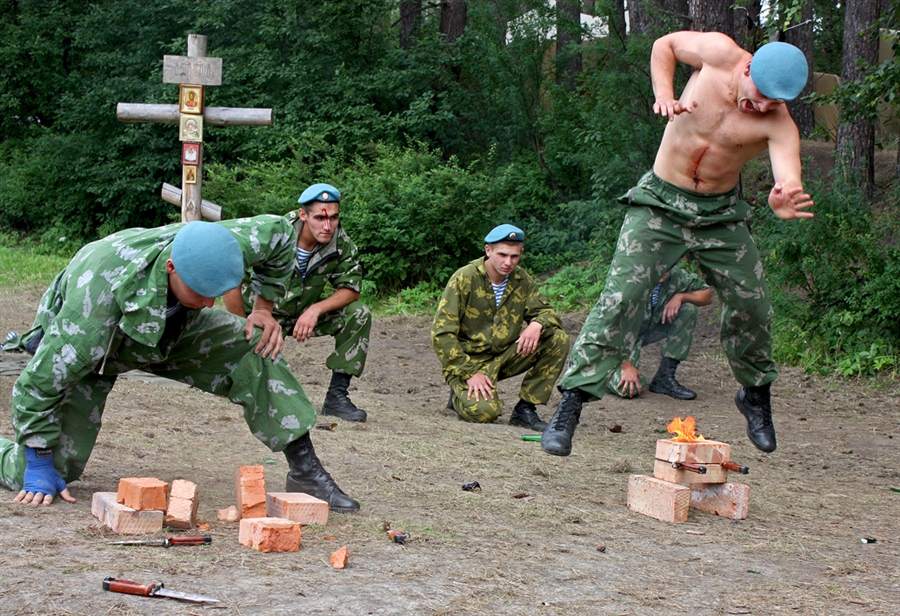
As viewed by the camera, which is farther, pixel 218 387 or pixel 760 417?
pixel 760 417

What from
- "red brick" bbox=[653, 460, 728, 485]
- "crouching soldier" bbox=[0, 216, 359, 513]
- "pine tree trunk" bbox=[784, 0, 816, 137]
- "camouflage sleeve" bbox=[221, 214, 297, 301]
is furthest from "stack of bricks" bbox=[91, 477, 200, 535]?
"pine tree trunk" bbox=[784, 0, 816, 137]

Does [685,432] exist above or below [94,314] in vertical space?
below

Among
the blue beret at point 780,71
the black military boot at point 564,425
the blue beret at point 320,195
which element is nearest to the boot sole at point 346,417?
the blue beret at point 320,195

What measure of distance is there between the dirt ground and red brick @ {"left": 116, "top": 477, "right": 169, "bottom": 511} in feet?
0.56

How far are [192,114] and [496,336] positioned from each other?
5.59 m

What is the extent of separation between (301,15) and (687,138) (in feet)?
49.3

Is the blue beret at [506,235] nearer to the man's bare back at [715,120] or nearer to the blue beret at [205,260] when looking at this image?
the man's bare back at [715,120]

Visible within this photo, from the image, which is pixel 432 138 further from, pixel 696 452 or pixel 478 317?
pixel 696 452

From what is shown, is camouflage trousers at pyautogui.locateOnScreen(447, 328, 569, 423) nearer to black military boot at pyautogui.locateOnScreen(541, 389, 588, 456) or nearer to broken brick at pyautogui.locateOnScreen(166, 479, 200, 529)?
black military boot at pyautogui.locateOnScreen(541, 389, 588, 456)

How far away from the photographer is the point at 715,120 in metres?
5.01

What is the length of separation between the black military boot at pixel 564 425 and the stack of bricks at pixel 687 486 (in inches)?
17.9

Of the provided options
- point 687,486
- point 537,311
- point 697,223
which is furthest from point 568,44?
point 687,486

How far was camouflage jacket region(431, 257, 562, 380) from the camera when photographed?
24.7ft

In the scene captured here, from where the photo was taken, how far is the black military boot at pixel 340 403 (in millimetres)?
7258
